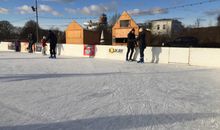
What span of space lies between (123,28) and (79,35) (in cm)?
583

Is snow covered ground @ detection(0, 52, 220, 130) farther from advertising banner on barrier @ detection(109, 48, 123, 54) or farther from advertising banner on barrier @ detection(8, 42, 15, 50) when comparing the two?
advertising banner on barrier @ detection(8, 42, 15, 50)

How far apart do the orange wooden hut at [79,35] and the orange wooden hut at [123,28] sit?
2.99 meters

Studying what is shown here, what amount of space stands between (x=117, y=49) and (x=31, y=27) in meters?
47.4

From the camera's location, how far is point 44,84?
20.3 ft

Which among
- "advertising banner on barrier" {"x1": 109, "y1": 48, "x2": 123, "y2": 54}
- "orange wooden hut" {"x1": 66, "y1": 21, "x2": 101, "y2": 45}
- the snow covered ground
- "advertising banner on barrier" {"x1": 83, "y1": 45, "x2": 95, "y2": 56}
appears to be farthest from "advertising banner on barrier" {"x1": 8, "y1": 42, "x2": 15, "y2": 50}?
the snow covered ground

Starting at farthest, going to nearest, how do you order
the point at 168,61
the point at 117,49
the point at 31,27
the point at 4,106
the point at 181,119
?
1. the point at 31,27
2. the point at 117,49
3. the point at 168,61
4. the point at 4,106
5. the point at 181,119

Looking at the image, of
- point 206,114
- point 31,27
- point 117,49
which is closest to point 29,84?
point 206,114

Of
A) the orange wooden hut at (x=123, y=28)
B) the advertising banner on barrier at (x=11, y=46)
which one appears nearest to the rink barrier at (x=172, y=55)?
the advertising banner on barrier at (x=11, y=46)

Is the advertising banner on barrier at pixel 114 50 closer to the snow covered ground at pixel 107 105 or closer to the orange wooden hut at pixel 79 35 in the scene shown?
the snow covered ground at pixel 107 105

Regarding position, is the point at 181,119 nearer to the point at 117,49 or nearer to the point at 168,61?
the point at 168,61

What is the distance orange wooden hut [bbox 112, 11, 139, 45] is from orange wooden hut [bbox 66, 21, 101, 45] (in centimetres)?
299

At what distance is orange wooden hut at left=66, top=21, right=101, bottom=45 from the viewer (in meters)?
30.1

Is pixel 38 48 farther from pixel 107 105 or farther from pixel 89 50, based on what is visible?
pixel 107 105

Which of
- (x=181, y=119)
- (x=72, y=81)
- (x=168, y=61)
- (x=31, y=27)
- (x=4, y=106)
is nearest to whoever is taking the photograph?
(x=181, y=119)
